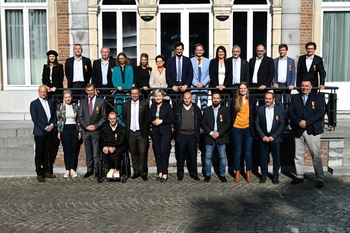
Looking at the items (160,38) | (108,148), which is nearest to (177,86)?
(108,148)

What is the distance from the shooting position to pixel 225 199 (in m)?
A: 8.10

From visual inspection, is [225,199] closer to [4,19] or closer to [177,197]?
[177,197]

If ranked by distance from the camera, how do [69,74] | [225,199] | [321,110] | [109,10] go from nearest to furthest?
[225,199] < [321,110] < [69,74] < [109,10]

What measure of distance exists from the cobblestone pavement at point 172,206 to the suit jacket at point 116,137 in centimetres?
75

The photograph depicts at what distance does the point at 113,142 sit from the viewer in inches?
368

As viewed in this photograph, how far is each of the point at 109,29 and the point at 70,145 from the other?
520 cm

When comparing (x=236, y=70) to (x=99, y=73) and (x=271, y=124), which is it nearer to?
(x=271, y=124)

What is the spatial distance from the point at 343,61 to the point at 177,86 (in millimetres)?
6588

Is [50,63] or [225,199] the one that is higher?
[50,63]

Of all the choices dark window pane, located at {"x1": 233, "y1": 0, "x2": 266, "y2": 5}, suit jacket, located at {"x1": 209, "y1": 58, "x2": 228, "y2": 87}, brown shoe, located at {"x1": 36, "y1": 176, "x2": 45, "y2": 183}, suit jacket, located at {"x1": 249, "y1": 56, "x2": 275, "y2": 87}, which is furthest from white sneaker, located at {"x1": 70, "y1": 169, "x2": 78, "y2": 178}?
dark window pane, located at {"x1": 233, "y1": 0, "x2": 266, "y2": 5}

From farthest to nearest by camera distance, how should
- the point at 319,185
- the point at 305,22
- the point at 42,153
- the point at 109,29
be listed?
the point at 109,29 → the point at 305,22 → the point at 42,153 → the point at 319,185

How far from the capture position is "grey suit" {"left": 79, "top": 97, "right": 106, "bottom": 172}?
9.55 meters

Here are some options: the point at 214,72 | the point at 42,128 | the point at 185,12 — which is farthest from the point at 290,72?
the point at 42,128

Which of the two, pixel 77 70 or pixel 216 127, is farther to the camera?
pixel 77 70
